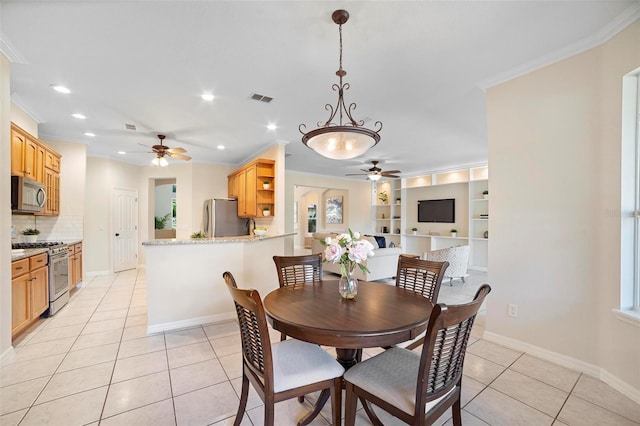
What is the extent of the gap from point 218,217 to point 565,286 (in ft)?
18.1

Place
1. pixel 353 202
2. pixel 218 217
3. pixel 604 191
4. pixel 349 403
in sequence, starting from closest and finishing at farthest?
pixel 349 403 → pixel 604 191 → pixel 218 217 → pixel 353 202

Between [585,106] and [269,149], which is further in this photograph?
[269,149]

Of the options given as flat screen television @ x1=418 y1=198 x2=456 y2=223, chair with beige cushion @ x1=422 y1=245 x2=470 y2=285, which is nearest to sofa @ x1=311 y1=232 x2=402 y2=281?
chair with beige cushion @ x1=422 y1=245 x2=470 y2=285

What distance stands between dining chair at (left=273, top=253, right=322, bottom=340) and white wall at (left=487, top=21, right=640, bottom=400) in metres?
1.84

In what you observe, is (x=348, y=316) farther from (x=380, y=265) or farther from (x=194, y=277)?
(x=380, y=265)

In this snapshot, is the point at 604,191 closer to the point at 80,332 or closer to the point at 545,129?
the point at 545,129

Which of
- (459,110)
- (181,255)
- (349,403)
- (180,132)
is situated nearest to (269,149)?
(180,132)

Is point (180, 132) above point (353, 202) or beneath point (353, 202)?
above

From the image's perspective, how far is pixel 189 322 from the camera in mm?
3219

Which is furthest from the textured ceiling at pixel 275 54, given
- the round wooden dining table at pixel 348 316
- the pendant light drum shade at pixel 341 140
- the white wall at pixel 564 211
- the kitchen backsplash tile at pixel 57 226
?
the round wooden dining table at pixel 348 316

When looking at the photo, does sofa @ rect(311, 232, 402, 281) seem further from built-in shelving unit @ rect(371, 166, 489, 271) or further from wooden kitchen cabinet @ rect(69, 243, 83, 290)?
wooden kitchen cabinet @ rect(69, 243, 83, 290)

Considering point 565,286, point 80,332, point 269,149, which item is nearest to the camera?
point 565,286

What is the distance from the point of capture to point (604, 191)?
2150 mm

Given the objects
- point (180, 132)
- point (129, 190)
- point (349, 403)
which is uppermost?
point (180, 132)
